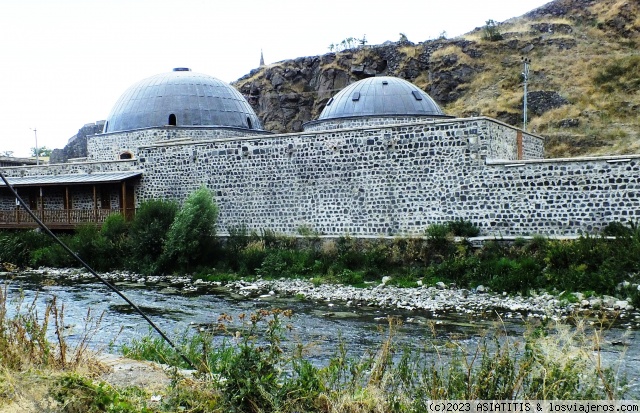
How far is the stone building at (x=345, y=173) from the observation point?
15875mm

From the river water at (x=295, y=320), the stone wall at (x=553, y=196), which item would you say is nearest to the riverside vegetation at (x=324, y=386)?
the river water at (x=295, y=320)

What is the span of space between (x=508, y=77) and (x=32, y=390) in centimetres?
3718

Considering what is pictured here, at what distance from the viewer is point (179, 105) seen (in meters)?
27.0

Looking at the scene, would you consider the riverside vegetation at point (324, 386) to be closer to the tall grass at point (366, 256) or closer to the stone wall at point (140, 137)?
the tall grass at point (366, 256)

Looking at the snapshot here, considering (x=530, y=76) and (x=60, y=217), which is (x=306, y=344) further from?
(x=530, y=76)

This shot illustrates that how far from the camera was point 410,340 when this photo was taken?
10641 millimetres

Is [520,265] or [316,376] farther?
[520,265]

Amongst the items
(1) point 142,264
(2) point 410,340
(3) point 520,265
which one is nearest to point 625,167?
(3) point 520,265

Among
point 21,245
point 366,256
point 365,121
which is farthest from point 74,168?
point 366,256

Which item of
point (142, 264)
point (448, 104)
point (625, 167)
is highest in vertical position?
point (448, 104)

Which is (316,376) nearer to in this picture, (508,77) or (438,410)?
(438,410)

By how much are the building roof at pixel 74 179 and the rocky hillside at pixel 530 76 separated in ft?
62.3

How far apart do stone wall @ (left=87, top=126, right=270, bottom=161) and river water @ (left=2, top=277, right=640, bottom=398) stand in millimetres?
9919

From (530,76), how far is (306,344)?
31544 mm
